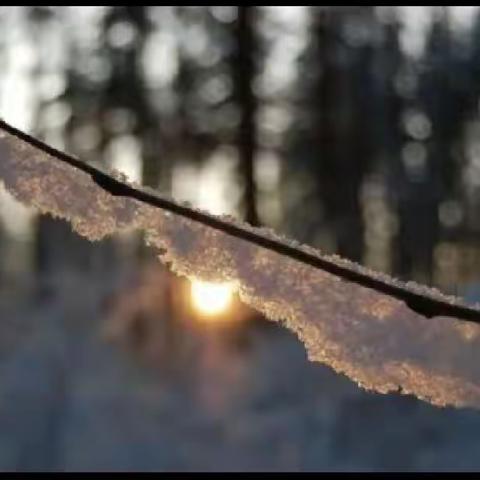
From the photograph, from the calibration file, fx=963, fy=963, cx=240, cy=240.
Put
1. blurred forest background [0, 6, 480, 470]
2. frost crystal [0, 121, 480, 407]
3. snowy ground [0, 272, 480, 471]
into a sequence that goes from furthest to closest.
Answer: blurred forest background [0, 6, 480, 470] < snowy ground [0, 272, 480, 471] < frost crystal [0, 121, 480, 407]

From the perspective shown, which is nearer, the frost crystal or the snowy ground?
the frost crystal

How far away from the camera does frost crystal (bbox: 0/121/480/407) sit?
86cm

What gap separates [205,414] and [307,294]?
24.1 ft

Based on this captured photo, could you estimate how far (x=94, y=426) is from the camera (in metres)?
7.89

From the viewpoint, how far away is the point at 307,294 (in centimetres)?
89

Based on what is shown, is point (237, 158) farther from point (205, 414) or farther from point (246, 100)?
point (205, 414)

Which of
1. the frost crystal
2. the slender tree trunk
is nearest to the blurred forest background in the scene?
the slender tree trunk

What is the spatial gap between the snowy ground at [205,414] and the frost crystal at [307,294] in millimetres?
6078

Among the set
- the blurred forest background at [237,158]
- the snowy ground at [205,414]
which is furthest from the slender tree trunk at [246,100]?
the snowy ground at [205,414]

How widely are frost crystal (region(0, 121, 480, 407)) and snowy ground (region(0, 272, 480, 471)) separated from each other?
6.08 m

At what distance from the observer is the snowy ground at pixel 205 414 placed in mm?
7191

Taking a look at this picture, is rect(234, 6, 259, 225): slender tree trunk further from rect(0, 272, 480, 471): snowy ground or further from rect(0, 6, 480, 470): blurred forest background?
rect(0, 272, 480, 471): snowy ground

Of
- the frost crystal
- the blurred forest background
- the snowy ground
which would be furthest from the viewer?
the blurred forest background

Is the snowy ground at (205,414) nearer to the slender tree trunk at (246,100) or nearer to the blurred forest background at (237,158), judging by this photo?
the blurred forest background at (237,158)
